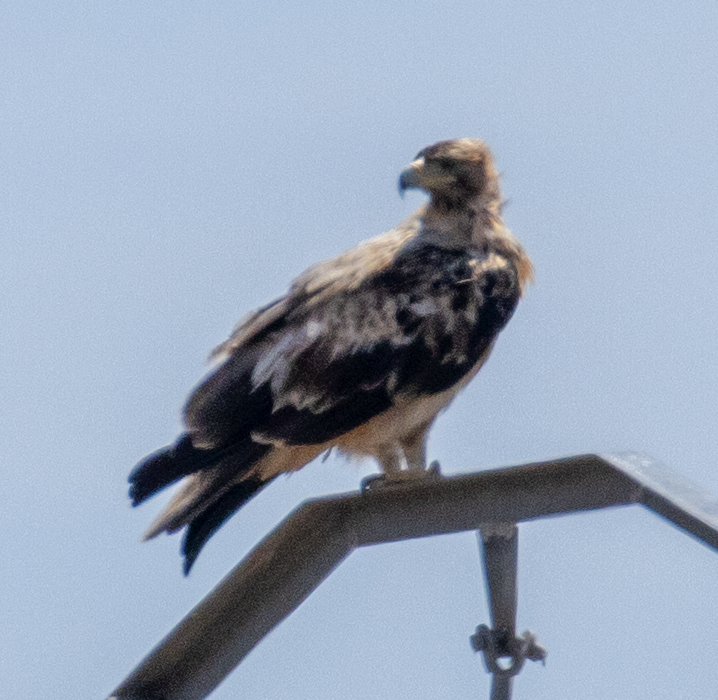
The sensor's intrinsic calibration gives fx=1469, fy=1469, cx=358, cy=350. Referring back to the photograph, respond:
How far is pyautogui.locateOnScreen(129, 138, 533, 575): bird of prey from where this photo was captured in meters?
5.32

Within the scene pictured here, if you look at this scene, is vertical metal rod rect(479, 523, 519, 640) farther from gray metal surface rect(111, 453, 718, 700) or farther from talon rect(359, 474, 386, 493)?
talon rect(359, 474, 386, 493)

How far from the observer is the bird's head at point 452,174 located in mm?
6602

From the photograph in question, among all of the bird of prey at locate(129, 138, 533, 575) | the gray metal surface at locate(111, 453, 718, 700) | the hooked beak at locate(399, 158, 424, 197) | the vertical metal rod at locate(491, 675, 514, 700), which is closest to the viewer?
the gray metal surface at locate(111, 453, 718, 700)

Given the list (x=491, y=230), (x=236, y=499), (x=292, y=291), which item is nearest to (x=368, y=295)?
(x=292, y=291)

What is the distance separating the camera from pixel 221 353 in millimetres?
5973

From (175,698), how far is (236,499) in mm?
1890

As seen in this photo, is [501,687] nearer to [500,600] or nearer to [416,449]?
[500,600]

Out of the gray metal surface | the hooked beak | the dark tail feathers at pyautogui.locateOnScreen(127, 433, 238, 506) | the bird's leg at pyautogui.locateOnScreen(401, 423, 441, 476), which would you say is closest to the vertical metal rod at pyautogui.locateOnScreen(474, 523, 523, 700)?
the gray metal surface

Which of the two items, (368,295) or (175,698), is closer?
(175,698)

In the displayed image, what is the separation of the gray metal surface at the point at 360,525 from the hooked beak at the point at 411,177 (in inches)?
108

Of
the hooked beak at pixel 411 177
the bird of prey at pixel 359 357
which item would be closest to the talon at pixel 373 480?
the bird of prey at pixel 359 357

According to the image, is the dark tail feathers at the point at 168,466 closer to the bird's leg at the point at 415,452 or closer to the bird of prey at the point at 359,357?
the bird of prey at the point at 359,357

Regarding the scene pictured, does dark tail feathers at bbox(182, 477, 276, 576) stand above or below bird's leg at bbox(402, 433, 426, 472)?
below

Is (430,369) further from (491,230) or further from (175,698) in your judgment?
(175,698)
